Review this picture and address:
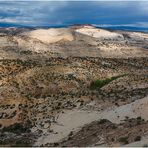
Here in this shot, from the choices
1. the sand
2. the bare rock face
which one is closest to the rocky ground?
the sand

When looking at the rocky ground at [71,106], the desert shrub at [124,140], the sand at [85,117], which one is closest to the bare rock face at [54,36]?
the rocky ground at [71,106]

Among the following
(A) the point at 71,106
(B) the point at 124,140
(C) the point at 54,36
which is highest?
(B) the point at 124,140

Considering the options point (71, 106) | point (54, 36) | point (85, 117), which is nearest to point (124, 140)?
point (85, 117)

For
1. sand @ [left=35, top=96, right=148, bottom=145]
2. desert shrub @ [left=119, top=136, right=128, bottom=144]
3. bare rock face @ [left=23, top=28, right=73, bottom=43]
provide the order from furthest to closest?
bare rock face @ [left=23, top=28, right=73, bottom=43] → sand @ [left=35, top=96, right=148, bottom=145] → desert shrub @ [left=119, top=136, right=128, bottom=144]

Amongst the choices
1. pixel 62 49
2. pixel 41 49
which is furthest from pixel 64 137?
pixel 62 49

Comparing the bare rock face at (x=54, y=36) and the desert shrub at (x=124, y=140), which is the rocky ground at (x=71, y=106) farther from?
the bare rock face at (x=54, y=36)

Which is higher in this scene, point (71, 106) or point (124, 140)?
point (124, 140)

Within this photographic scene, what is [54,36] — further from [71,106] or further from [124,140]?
[124,140]

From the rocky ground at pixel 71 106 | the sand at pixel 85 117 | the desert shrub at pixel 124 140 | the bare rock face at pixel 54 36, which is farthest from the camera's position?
the bare rock face at pixel 54 36

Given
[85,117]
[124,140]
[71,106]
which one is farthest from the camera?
[71,106]

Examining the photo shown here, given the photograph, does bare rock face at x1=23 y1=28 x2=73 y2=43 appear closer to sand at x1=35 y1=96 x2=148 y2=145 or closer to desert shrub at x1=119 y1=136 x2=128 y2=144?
sand at x1=35 y1=96 x2=148 y2=145

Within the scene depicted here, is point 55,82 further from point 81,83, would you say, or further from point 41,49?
point 41,49
